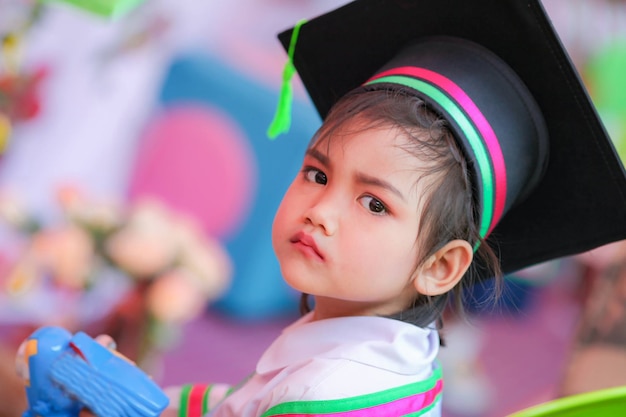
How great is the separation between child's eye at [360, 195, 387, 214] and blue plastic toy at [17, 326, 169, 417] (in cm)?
27

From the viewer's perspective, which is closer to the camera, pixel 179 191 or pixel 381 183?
pixel 381 183

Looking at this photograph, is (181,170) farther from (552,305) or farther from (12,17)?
(552,305)

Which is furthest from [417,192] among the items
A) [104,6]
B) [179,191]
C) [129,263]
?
[179,191]

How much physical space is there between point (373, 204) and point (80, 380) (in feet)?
1.09

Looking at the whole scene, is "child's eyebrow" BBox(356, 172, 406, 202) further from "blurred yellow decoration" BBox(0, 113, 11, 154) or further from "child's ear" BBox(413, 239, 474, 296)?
"blurred yellow decoration" BBox(0, 113, 11, 154)

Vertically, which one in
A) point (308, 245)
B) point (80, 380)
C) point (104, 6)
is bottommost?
point (80, 380)

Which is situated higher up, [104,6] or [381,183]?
[104,6]

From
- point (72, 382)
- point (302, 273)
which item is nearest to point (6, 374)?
point (72, 382)

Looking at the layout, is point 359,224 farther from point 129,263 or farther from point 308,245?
point 129,263

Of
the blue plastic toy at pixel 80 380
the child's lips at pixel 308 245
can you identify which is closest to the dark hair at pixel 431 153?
the child's lips at pixel 308 245

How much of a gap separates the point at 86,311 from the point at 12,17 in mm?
805

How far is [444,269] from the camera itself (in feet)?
2.79

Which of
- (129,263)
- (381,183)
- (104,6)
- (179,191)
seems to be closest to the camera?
(381,183)

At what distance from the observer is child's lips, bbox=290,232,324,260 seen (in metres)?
0.79
